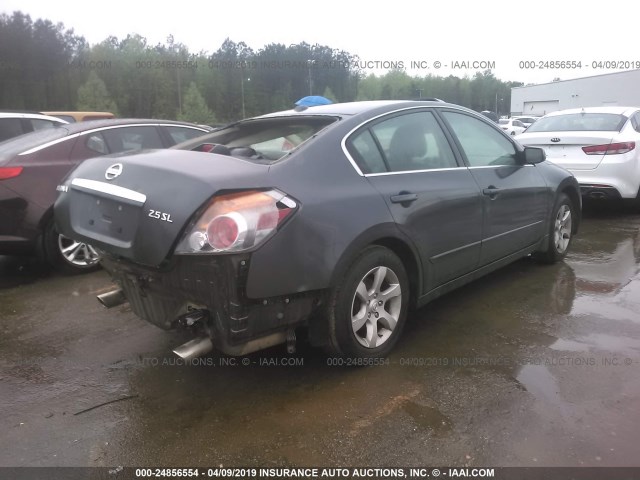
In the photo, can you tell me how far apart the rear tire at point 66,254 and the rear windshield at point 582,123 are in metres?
6.66

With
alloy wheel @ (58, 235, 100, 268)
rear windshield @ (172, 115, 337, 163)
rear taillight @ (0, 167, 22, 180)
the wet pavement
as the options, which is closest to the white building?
the wet pavement

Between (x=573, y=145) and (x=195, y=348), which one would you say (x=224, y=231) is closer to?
(x=195, y=348)

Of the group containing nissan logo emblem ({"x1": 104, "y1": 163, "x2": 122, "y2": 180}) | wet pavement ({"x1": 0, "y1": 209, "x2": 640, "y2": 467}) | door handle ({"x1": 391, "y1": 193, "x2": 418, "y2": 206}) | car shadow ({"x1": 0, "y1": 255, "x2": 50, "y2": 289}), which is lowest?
wet pavement ({"x1": 0, "y1": 209, "x2": 640, "y2": 467})

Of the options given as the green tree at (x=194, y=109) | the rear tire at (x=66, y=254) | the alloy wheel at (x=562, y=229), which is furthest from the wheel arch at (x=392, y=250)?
the green tree at (x=194, y=109)

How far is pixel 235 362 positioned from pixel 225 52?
44.1 meters

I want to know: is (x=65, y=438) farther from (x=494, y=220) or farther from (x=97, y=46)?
(x=97, y=46)

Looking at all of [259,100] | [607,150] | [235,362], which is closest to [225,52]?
[259,100]

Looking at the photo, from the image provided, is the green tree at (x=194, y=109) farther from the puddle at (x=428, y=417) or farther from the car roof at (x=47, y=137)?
the puddle at (x=428, y=417)

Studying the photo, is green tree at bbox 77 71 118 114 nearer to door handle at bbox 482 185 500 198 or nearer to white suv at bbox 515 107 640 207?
white suv at bbox 515 107 640 207

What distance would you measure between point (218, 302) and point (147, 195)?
64 centimetres

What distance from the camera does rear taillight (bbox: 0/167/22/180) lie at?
4461 millimetres

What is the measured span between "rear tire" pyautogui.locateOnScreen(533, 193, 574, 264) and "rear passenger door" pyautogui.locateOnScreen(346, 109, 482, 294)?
153 cm

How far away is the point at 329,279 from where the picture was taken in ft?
8.85

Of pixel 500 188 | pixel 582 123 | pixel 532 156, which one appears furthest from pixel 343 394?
pixel 582 123
